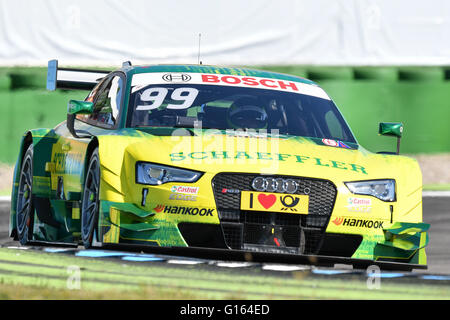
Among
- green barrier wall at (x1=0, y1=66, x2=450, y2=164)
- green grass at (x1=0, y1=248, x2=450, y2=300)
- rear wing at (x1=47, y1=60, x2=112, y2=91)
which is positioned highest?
green barrier wall at (x1=0, y1=66, x2=450, y2=164)

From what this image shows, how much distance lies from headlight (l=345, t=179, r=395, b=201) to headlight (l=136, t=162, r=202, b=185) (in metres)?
0.95

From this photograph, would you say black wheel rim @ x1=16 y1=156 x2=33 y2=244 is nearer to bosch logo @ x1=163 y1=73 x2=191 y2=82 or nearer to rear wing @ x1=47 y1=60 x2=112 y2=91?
rear wing @ x1=47 y1=60 x2=112 y2=91

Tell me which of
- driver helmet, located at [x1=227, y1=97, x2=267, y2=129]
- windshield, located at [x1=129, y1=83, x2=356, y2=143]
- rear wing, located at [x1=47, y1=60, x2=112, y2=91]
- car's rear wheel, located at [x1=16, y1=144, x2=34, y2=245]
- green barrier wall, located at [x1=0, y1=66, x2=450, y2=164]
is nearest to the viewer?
windshield, located at [x1=129, y1=83, x2=356, y2=143]

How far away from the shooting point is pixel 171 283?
5402 millimetres

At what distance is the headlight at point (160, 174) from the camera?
20.7 feet

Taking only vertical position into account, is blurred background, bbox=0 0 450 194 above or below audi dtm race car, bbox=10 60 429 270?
above

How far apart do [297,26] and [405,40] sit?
1478 millimetres

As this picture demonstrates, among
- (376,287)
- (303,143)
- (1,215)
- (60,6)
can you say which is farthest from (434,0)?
(376,287)

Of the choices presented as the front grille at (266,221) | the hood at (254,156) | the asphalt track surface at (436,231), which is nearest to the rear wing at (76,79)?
the asphalt track surface at (436,231)

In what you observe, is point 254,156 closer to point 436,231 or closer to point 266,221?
point 266,221

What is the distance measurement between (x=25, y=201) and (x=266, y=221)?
313cm

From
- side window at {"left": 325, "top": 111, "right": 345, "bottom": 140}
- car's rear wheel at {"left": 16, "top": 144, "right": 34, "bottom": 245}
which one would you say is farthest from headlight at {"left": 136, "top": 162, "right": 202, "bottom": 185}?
car's rear wheel at {"left": 16, "top": 144, "right": 34, "bottom": 245}

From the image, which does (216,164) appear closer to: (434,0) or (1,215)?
(1,215)

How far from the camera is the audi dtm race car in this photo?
6250 millimetres
